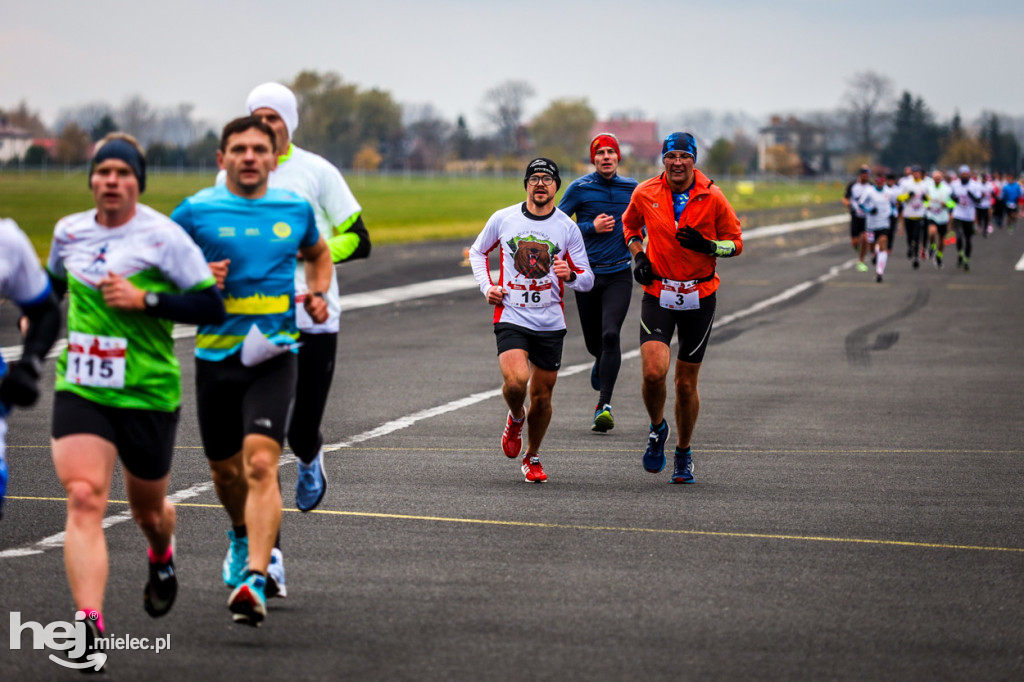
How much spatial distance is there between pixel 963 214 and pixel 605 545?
2690 cm

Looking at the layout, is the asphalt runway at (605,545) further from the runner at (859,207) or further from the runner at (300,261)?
the runner at (859,207)

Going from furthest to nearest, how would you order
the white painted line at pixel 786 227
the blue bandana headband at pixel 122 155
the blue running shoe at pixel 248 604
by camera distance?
1. the white painted line at pixel 786 227
2. the blue running shoe at pixel 248 604
3. the blue bandana headband at pixel 122 155

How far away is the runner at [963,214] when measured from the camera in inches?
1252

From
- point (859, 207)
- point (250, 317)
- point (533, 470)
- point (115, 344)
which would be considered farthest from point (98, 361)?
point (859, 207)

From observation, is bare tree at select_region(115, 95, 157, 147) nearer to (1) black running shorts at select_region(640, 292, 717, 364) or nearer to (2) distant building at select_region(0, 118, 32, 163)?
(2) distant building at select_region(0, 118, 32, 163)

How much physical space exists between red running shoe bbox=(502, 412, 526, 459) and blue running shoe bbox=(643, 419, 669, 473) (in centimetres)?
82

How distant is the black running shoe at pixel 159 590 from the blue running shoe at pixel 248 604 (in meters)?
0.31

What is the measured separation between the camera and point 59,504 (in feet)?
25.8

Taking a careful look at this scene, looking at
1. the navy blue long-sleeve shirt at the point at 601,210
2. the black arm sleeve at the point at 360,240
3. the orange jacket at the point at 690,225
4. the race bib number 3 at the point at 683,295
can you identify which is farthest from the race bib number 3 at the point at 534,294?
the navy blue long-sleeve shirt at the point at 601,210

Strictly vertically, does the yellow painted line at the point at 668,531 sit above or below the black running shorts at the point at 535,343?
below

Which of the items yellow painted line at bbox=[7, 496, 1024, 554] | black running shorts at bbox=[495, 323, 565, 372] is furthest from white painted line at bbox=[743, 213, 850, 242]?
yellow painted line at bbox=[7, 496, 1024, 554]

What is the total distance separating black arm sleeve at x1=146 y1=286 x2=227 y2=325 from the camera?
5.15 m

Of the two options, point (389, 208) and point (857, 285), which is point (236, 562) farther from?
point (389, 208)

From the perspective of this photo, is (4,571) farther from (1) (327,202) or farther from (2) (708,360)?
(2) (708,360)
